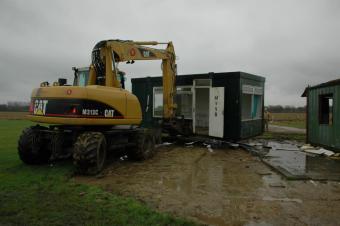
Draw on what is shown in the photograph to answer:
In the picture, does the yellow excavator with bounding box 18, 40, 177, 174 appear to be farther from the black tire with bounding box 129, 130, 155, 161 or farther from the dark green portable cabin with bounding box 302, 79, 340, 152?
the dark green portable cabin with bounding box 302, 79, 340, 152

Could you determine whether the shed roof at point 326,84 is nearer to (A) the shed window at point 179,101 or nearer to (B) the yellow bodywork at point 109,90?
(A) the shed window at point 179,101

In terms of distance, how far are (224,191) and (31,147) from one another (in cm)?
492

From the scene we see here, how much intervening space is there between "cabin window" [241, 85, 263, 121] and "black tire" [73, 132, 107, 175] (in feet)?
23.9

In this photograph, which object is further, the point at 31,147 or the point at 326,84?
the point at 326,84

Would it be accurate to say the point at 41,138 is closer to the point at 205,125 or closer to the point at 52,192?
the point at 52,192

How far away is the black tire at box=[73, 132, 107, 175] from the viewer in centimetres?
693

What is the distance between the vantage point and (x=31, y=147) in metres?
7.96

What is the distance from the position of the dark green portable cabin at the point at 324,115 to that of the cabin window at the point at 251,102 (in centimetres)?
207

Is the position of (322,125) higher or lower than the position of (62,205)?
higher

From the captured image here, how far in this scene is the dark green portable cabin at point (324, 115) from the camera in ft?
35.4

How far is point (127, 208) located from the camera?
495 cm

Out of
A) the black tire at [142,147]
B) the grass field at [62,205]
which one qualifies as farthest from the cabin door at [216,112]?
the grass field at [62,205]

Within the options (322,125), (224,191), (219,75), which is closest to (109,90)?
(224,191)

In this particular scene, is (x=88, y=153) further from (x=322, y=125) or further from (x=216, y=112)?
(x=322, y=125)
